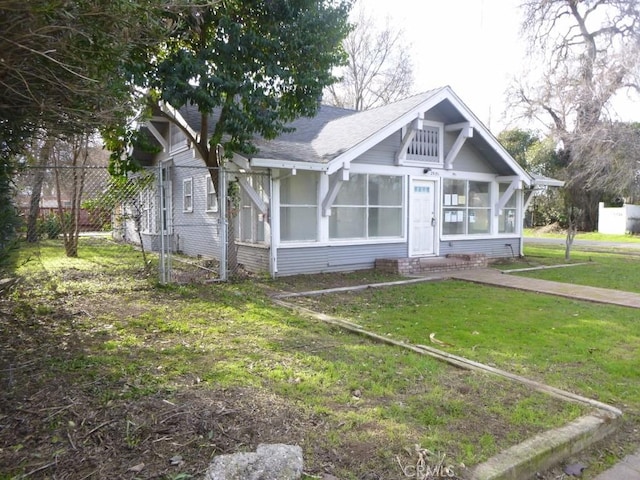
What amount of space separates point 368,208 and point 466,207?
3.71 meters

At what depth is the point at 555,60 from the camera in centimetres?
2836

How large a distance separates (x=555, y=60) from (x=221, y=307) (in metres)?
28.9

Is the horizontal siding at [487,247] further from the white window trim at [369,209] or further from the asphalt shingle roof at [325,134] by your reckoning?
the asphalt shingle roof at [325,134]

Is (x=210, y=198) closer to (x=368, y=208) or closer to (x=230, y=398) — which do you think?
(x=368, y=208)

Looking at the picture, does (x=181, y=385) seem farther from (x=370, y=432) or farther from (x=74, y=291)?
(x=74, y=291)

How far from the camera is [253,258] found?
11266 mm

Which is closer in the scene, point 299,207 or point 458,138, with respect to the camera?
point 299,207

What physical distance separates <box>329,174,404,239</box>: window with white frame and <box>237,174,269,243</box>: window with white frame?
1685 mm

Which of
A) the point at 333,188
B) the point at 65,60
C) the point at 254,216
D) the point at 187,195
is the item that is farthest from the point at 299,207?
the point at 65,60

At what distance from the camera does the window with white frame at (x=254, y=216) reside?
34.9 ft

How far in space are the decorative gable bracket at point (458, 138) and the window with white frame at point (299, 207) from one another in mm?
4166

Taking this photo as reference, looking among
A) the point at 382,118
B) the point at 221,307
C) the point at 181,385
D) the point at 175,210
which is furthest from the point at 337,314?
the point at 175,210

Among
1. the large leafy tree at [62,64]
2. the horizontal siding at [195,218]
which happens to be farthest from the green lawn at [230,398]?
the horizontal siding at [195,218]

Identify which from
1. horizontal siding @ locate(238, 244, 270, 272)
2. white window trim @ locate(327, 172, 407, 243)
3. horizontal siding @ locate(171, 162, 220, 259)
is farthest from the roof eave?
horizontal siding @ locate(171, 162, 220, 259)
